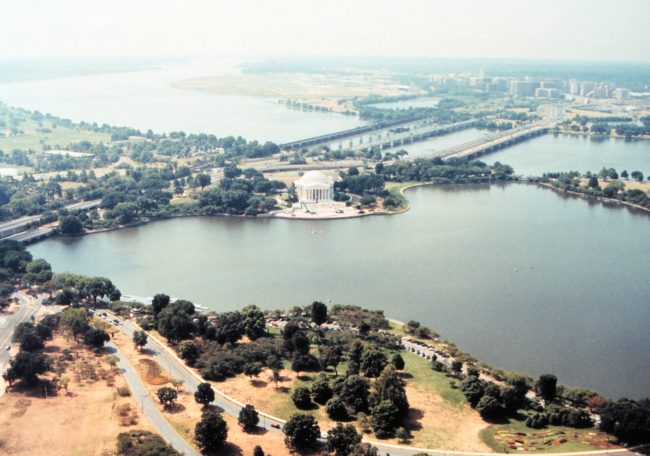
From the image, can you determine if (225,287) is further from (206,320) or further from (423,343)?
(423,343)

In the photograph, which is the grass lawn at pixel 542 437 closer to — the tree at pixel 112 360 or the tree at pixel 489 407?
the tree at pixel 489 407

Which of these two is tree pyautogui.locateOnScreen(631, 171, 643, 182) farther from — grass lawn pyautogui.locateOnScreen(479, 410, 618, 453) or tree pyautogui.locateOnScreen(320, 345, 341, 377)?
tree pyautogui.locateOnScreen(320, 345, 341, 377)

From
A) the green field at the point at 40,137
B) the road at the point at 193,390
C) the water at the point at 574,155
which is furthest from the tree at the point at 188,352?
the green field at the point at 40,137

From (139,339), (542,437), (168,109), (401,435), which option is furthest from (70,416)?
(168,109)

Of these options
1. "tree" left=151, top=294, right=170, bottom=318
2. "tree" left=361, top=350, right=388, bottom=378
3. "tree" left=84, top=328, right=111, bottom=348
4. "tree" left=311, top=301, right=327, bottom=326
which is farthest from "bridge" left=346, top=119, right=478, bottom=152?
"tree" left=84, top=328, right=111, bottom=348

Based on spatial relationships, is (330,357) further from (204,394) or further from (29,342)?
Answer: (29,342)
